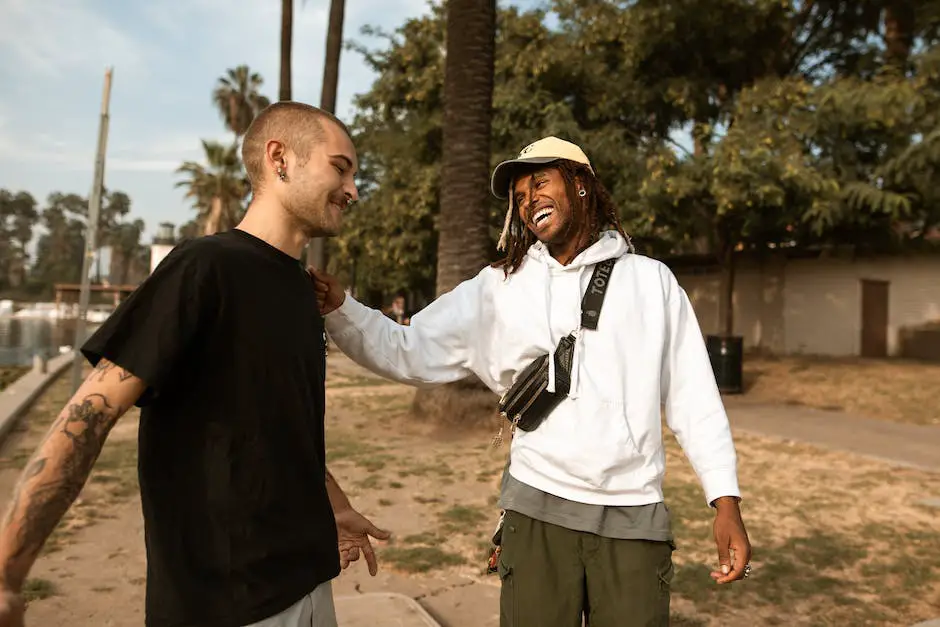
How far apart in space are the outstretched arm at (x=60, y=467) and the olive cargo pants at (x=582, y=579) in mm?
1291

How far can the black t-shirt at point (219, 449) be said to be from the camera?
1654mm

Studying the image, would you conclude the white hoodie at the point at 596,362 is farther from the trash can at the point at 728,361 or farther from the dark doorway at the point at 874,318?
the dark doorway at the point at 874,318

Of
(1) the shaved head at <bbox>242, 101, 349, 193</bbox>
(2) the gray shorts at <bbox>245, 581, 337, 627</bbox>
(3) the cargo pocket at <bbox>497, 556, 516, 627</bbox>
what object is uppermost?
(1) the shaved head at <bbox>242, 101, 349, 193</bbox>

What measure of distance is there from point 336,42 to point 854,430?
34.6ft

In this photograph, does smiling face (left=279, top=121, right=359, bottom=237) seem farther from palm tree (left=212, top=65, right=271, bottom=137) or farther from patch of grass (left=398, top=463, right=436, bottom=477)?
palm tree (left=212, top=65, right=271, bottom=137)

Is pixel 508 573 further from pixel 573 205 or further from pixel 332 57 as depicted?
pixel 332 57

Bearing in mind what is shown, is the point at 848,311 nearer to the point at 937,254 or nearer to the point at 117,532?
the point at 937,254

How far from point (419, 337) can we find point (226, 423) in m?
0.96

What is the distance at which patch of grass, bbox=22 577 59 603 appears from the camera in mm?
4216

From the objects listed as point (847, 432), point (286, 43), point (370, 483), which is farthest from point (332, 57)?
point (847, 432)

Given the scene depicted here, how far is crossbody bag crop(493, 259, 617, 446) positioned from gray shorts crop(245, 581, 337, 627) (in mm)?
752

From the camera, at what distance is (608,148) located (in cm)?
1516

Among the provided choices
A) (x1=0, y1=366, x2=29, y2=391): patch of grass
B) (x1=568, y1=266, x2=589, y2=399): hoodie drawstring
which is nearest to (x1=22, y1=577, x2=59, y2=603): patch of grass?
(x1=568, y1=266, x2=589, y2=399): hoodie drawstring

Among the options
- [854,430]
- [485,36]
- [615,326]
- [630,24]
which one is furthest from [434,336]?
[630,24]
